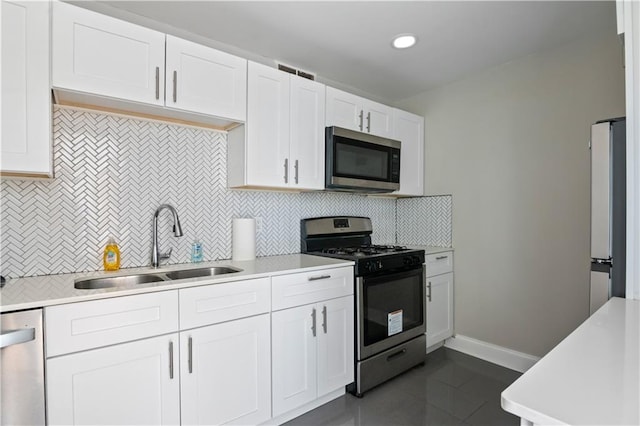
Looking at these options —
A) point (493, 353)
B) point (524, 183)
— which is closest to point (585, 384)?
point (524, 183)

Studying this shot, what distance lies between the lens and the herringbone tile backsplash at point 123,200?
1.75m

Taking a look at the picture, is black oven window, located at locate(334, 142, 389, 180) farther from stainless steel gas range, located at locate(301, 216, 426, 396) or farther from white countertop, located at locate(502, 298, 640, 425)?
white countertop, located at locate(502, 298, 640, 425)

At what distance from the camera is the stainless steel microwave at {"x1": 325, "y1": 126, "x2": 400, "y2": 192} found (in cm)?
255

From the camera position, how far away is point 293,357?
199cm

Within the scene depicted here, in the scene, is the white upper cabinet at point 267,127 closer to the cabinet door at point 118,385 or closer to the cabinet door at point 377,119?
the cabinet door at point 377,119

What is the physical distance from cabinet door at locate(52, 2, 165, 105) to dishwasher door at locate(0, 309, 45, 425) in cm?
102

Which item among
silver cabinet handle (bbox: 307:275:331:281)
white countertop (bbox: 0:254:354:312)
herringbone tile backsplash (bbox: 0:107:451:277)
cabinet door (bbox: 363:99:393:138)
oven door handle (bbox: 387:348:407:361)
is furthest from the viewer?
cabinet door (bbox: 363:99:393:138)

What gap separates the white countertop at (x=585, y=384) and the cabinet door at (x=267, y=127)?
1775 millimetres

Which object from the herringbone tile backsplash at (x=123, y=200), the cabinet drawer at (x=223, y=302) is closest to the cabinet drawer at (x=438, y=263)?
the herringbone tile backsplash at (x=123, y=200)

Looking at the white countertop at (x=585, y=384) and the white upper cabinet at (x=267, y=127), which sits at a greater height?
the white upper cabinet at (x=267, y=127)

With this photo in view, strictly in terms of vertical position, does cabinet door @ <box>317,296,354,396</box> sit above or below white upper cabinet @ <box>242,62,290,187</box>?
below

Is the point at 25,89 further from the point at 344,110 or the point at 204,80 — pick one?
the point at 344,110

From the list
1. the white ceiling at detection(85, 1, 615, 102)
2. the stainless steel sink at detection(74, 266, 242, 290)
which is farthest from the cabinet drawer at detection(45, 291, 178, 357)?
the white ceiling at detection(85, 1, 615, 102)

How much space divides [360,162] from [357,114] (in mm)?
399
